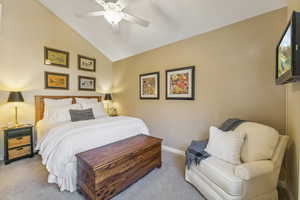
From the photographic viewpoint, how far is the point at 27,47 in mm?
2961

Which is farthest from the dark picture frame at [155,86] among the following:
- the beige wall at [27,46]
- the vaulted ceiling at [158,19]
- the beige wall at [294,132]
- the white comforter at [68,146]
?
the beige wall at [294,132]

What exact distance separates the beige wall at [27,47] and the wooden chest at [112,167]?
2353 millimetres

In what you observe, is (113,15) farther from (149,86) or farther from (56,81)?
(56,81)

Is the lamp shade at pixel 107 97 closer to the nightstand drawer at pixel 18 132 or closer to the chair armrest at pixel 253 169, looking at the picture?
the nightstand drawer at pixel 18 132

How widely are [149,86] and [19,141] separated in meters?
2.95

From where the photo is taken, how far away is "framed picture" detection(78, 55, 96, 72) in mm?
3898

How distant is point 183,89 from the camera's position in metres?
2.93

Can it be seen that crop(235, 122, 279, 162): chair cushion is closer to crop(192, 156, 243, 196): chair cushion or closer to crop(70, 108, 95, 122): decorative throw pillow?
crop(192, 156, 243, 196): chair cushion

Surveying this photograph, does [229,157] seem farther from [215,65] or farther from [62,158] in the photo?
[62,158]

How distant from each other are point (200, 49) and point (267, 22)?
3.37 ft

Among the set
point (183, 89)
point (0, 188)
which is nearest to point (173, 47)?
point (183, 89)

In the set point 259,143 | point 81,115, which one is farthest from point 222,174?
point 81,115

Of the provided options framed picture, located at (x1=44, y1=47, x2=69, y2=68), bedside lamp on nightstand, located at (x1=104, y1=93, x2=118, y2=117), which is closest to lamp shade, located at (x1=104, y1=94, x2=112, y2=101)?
bedside lamp on nightstand, located at (x1=104, y1=93, x2=118, y2=117)

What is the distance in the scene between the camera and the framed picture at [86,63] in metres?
3.90
